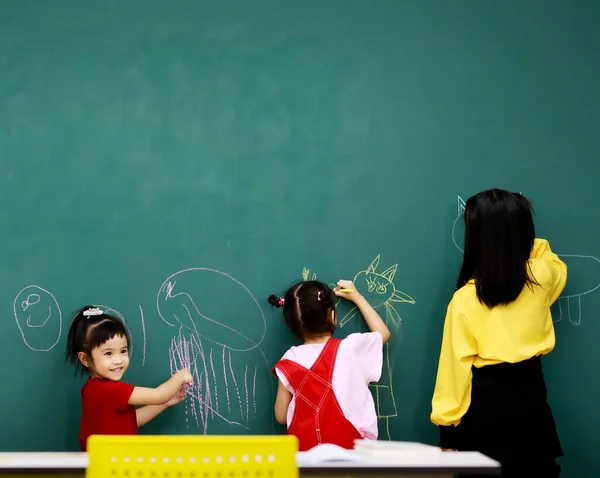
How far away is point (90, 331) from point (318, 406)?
81 cm

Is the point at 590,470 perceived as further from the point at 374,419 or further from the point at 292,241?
the point at 292,241

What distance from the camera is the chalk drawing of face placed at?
2.38m

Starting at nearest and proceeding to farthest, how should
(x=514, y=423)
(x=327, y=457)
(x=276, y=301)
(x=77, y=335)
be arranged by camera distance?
(x=327, y=457) < (x=514, y=423) < (x=77, y=335) < (x=276, y=301)

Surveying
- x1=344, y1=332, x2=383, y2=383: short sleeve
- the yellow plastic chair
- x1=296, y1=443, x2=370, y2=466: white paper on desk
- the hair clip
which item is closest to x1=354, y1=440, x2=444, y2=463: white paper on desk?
x1=296, y1=443, x2=370, y2=466: white paper on desk

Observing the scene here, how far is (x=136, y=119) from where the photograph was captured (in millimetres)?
2434

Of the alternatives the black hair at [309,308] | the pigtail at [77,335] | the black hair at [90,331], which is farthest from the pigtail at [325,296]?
the pigtail at [77,335]

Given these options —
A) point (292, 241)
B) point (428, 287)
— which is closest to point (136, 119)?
point (292, 241)

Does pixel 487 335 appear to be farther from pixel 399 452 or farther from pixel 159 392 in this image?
pixel 159 392

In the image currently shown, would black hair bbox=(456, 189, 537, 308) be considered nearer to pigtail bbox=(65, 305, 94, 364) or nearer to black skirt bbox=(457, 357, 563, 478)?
black skirt bbox=(457, 357, 563, 478)

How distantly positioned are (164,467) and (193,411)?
1.03 m

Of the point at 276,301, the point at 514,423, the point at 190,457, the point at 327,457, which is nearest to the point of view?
the point at 190,457

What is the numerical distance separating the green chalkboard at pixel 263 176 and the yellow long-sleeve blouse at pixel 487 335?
225mm

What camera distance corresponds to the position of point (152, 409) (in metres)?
2.30

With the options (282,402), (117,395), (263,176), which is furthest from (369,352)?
(117,395)
